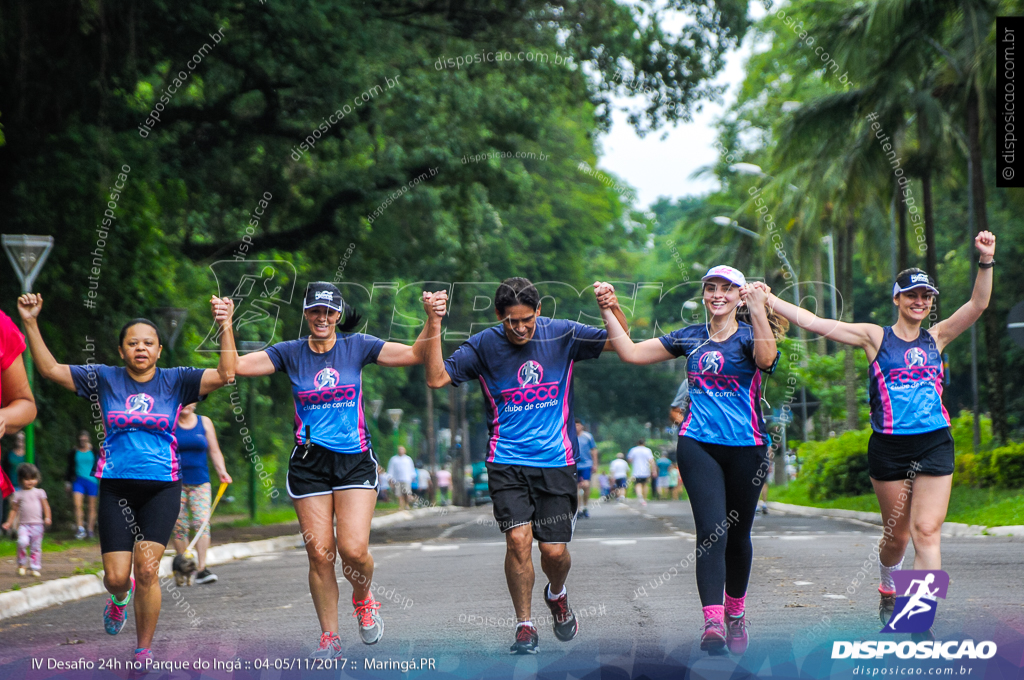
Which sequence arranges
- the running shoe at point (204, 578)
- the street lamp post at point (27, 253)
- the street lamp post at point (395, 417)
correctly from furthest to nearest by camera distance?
1. the street lamp post at point (395, 417)
2. the street lamp post at point (27, 253)
3. the running shoe at point (204, 578)

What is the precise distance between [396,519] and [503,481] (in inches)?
934

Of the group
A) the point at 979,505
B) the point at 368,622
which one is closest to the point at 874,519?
the point at 979,505

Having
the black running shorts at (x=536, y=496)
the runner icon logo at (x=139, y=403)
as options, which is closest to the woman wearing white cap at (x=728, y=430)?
the black running shorts at (x=536, y=496)

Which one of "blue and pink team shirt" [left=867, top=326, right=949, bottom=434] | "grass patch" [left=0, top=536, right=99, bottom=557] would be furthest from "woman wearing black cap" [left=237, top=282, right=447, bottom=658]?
"grass patch" [left=0, top=536, right=99, bottom=557]

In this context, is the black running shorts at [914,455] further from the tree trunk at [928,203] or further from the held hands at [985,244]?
the tree trunk at [928,203]

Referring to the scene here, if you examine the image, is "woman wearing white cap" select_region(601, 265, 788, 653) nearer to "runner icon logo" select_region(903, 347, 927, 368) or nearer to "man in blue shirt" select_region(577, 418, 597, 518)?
"runner icon logo" select_region(903, 347, 927, 368)

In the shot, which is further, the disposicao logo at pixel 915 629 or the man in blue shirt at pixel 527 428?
the man in blue shirt at pixel 527 428

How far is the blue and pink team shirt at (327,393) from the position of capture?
20.7ft

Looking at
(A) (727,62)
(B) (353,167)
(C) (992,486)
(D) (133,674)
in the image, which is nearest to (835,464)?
(C) (992,486)

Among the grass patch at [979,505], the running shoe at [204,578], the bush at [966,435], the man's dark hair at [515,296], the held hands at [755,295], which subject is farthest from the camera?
the bush at [966,435]

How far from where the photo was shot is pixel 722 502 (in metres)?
5.88

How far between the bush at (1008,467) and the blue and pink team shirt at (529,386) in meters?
13.2

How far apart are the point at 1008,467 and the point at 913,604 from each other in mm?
13164

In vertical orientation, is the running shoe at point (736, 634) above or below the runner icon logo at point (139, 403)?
below
